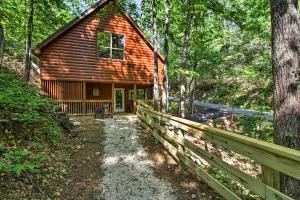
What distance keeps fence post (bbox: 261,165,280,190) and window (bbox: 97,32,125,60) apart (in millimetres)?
14740

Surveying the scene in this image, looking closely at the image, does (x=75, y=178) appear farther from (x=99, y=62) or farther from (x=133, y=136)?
(x=99, y=62)

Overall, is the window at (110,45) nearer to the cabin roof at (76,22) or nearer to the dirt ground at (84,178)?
the cabin roof at (76,22)

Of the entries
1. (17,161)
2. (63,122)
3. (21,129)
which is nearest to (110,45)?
(63,122)

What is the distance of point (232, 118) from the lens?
19500 millimetres

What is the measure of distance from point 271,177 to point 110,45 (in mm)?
15076

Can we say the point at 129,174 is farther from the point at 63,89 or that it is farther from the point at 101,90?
the point at 101,90

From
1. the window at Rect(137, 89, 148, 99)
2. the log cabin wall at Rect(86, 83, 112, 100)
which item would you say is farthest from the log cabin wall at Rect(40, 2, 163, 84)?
the window at Rect(137, 89, 148, 99)

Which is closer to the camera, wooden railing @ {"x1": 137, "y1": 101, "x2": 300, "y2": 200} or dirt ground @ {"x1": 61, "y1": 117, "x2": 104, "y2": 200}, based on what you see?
wooden railing @ {"x1": 137, "y1": 101, "x2": 300, "y2": 200}

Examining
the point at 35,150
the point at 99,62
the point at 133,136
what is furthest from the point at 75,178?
the point at 99,62

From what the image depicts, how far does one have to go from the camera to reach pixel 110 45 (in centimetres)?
1688

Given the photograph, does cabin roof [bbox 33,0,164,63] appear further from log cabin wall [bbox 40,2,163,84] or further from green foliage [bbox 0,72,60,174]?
green foliage [bbox 0,72,60,174]

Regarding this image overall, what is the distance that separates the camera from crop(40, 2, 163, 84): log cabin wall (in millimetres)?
15125

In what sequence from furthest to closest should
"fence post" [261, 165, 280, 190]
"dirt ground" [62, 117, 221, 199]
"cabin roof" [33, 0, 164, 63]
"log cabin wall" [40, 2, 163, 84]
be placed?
1. "log cabin wall" [40, 2, 163, 84]
2. "cabin roof" [33, 0, 164, 63]
3. "dirt ground" [62, 117, 221, 199]
4. "fence post" [261, 165, 280, 190]

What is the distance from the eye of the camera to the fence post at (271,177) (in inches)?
115
